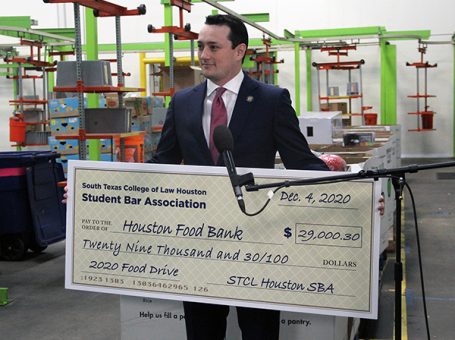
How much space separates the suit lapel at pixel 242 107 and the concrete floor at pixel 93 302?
238 cm

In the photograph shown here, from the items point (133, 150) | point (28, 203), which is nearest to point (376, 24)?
point (133, 150)

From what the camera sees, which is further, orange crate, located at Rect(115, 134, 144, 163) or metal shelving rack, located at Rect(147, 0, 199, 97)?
metal shelving rack, located at Rect(147, 0, 199, 97)

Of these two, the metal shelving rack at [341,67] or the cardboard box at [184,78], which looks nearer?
the cardboard box at [184,78]

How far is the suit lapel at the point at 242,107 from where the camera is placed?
2.37 m

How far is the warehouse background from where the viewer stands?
15203 millimetres

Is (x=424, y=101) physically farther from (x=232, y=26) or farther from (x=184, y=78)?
(x=232, y=26)

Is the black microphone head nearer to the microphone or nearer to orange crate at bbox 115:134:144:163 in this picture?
the microphone

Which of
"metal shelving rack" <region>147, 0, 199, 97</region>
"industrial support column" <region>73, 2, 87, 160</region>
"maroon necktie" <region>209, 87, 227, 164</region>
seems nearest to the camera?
"maroon necktie" <region>209, 87, 227, 164</region>

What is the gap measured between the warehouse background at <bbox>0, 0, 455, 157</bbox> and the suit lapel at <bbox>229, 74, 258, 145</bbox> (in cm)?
1272

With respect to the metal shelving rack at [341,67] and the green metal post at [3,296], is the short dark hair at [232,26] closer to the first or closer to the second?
the green metal post at [3,296]

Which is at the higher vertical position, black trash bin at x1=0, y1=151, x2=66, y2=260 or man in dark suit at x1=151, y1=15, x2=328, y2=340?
man in dark suit at x1=151, y1=15, x2=328, y2=340

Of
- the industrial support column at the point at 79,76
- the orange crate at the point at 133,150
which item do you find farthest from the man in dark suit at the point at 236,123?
the orange crate at the point at 133,150

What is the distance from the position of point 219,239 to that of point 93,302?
118 inches

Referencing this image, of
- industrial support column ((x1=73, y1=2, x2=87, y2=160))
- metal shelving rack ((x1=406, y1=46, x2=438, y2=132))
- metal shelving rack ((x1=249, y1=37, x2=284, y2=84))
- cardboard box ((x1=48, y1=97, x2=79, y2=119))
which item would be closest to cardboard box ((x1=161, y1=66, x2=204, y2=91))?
cardboard box ((x1=48, y1=97, x2=79, y2=119))
